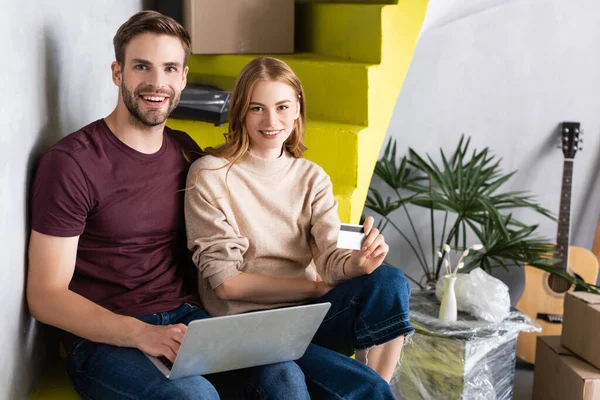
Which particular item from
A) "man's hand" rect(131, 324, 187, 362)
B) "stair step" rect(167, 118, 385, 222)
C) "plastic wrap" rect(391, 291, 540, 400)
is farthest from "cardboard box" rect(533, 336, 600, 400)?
"man's hand" rect(131, 324, 187, 362)

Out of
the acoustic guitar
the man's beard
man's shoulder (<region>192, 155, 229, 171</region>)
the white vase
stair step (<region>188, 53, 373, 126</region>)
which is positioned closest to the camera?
the man's beard

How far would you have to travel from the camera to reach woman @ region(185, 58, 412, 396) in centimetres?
161

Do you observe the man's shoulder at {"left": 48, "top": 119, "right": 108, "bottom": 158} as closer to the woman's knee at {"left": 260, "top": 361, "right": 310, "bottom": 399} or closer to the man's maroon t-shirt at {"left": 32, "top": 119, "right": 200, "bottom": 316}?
the man's maroon t-shirt at {"left": 32, "top": 119, "right": 200, "bottom": 316}

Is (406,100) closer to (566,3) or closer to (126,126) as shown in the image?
(566,3)

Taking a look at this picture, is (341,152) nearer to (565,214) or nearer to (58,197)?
(58,197)

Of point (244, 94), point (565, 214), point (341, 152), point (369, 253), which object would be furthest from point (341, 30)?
point (565, 214)

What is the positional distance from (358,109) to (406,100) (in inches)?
38.0

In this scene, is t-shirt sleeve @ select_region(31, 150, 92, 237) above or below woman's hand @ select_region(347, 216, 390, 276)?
above

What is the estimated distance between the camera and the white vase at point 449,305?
2.46 metres

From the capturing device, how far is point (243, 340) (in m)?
1.34

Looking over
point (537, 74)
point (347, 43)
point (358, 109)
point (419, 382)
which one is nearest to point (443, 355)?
point (419, 382)

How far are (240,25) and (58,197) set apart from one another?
1358 mm

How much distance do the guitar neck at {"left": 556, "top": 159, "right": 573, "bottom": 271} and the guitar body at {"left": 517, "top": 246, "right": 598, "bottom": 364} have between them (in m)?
0.09

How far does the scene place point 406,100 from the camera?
3.27 metres
